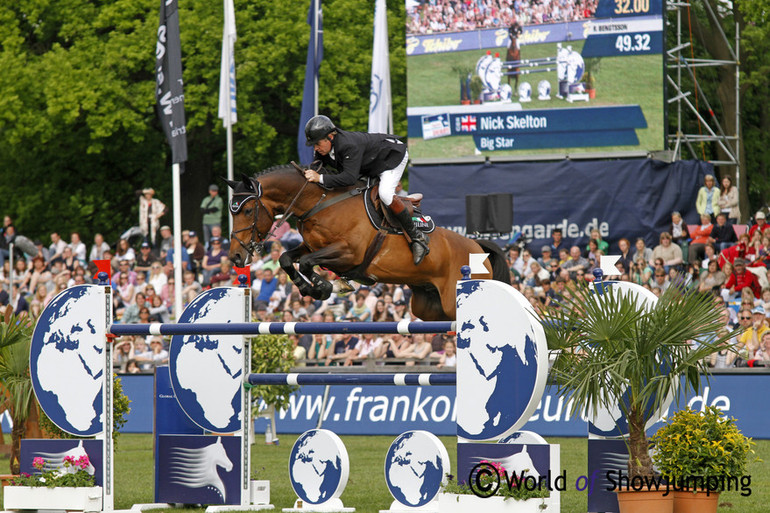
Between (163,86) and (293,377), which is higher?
(163,86)

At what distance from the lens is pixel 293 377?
7.64 meters

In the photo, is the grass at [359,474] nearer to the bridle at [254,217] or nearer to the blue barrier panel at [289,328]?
the blue barrier panel at [289,328]

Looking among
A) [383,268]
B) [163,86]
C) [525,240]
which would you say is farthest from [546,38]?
[383,268]

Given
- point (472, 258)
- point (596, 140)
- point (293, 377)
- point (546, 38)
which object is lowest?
point (293, 377)

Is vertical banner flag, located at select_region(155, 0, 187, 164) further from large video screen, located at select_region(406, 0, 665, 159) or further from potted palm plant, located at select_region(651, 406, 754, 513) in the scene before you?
Answer: potted palm plant, located at select_region(651, 406, 754, 513)

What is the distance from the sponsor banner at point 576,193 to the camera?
679 inches

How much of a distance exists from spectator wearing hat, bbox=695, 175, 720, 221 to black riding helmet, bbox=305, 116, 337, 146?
32.8ft

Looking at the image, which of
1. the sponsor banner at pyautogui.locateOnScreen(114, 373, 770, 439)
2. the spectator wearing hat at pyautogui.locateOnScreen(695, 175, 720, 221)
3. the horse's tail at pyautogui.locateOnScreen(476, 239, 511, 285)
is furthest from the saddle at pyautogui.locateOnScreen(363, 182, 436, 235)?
the spectator wearing hat at pyautogui.locateOnScreen(695, 175, 720, 221)

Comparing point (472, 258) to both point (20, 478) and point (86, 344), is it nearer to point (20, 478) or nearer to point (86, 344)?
point (86, 344)

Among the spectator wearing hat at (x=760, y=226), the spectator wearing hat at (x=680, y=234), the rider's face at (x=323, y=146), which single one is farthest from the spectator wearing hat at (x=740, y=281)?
the rider's face at (x=323, y=146)

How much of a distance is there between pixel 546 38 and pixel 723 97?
8.08 meters

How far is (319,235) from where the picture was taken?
8.55 m

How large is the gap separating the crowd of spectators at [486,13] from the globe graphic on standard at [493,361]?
1126 cm

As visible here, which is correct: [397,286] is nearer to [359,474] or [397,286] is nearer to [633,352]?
[359,474]
